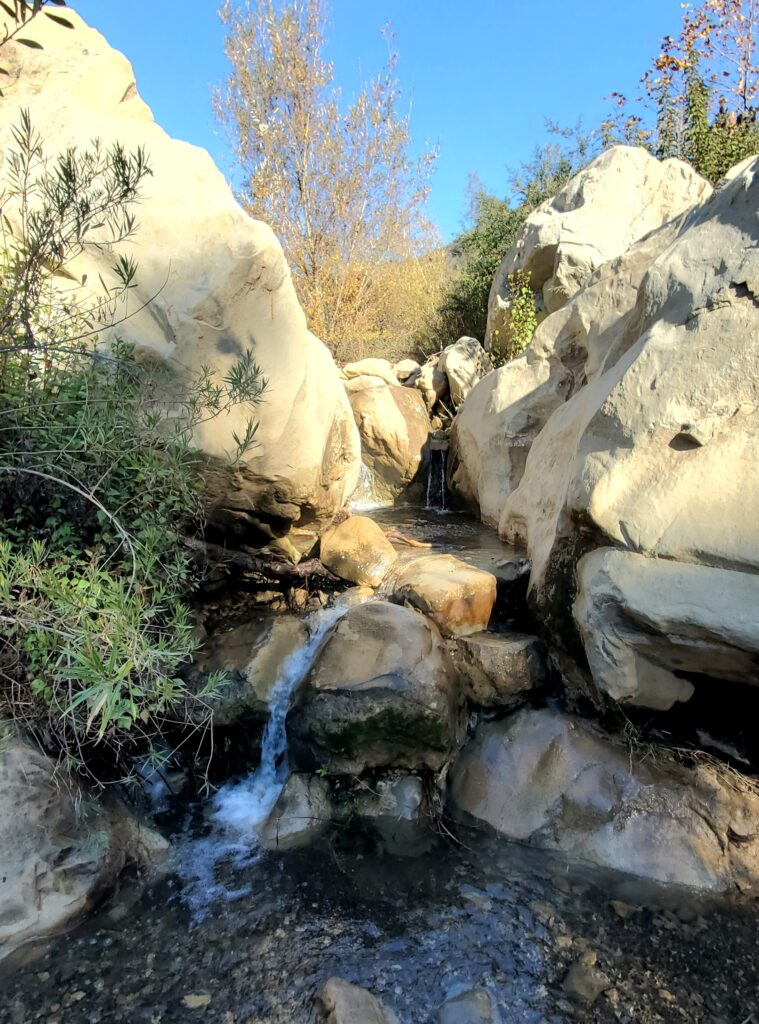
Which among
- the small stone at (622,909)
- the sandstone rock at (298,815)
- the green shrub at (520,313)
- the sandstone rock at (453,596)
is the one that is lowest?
the small stone at (622,909)

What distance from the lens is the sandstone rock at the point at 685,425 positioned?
10.9ft

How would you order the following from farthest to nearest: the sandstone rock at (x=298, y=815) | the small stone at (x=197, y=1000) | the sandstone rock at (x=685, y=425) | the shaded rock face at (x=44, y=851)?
the sandstone rock at (x=298, y=815) < the sandstone rock at (x=685, y=425) < the shaded rock face at (x=44, y=851) < the small stone at (x=197, y=1000)

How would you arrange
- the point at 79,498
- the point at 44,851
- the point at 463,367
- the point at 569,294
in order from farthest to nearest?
the point at 463,367, the point at 569,294, the point at 79,498, the point at 44,851

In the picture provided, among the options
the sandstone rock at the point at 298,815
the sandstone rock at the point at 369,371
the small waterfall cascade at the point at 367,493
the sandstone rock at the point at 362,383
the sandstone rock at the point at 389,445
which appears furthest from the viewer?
the sandstone rock at the point at 369,371

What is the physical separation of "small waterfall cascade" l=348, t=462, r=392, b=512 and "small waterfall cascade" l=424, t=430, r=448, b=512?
0.67 m

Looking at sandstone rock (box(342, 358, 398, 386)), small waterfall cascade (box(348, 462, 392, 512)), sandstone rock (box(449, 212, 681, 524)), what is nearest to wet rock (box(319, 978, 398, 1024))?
sandstone rock (box(449, 212, 681, 524))

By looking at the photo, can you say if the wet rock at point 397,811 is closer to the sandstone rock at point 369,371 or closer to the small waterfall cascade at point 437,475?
the small waterfall cascade at point 437,475

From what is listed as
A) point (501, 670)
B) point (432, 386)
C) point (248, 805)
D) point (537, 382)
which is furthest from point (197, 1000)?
point (432, 386)

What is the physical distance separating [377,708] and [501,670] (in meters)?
0.90

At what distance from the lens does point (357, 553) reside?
5500 millimetres

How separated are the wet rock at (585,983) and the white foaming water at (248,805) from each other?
5.19ft

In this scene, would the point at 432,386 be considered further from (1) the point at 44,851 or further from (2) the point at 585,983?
(2) the point at 585,983

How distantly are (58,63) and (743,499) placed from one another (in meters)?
5.22

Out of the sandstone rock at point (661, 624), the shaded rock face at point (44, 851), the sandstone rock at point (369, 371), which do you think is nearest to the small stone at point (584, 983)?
the sandstone rock at point (661, 624)
